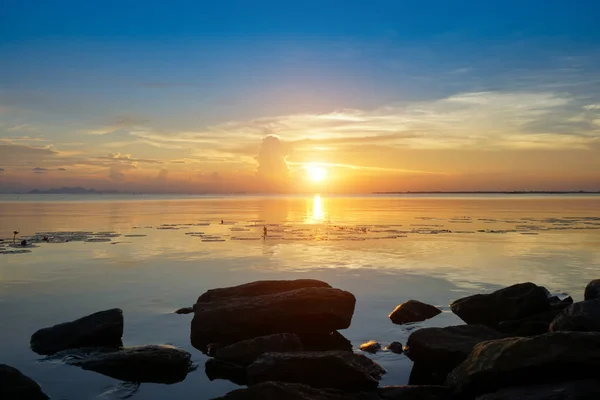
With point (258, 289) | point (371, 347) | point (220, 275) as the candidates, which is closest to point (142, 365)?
point (258, 289)

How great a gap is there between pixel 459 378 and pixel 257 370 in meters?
4.44

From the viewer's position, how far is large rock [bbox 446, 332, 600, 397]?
9.39 meters

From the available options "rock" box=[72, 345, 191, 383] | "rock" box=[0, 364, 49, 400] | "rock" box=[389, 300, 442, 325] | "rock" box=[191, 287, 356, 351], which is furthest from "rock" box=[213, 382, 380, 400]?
"rock" box=[389, 300, 442, 325]

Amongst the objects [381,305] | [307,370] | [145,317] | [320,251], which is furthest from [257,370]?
[320,251]

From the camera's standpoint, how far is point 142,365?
12.6m

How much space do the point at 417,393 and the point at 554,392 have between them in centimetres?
266

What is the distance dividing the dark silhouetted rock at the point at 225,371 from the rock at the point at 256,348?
0.56 feet

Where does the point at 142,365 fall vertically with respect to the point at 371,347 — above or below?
below

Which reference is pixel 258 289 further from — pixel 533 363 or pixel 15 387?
pixel 533 363

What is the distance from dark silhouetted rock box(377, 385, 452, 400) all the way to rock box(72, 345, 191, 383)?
5269 millimetres

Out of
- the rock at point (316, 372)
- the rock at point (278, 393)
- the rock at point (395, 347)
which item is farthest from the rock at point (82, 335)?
the rock at point (395, 347)

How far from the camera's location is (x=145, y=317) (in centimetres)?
1764

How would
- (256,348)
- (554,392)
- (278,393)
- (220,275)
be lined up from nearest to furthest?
(554,392)
(278,393)
(256,348)
(220,275)

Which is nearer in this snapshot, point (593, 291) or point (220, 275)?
point (593, 291)
